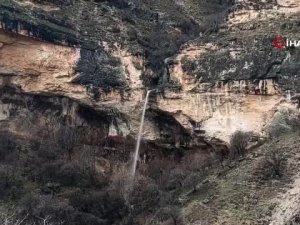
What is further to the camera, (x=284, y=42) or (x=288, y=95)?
(x=284, y=42)

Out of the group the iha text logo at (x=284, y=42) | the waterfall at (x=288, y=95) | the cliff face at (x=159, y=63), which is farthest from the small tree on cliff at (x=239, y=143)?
the iha text logo at (x=284, y=42)

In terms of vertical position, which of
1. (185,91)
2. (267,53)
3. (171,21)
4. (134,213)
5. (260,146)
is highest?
(171,21)

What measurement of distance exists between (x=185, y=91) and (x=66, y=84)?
7559 mm

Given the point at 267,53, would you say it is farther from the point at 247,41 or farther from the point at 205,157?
the point at 205,157

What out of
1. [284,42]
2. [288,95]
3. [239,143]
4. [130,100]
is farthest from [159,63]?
[288,95]

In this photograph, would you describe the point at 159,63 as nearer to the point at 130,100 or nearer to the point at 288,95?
the point at 130,100

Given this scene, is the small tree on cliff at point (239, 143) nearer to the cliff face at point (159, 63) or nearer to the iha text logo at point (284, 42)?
the cliff face at point (159, 63)

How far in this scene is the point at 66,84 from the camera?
36.8 m

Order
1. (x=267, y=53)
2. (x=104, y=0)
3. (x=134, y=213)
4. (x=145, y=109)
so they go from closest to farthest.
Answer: (x=134, y=213)
(x=267, y=53)
(x=145, y=109)
(x=104, y=0)

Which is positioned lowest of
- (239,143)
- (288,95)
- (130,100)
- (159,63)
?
(239,143)

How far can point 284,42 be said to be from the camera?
3403cm

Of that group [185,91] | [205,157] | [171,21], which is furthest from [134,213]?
[171,21]

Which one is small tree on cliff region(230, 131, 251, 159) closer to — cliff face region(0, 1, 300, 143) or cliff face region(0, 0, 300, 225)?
cliff face region(0, 0, 300, 225)

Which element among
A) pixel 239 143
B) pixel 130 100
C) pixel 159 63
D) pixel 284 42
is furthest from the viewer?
pixel 159 63
